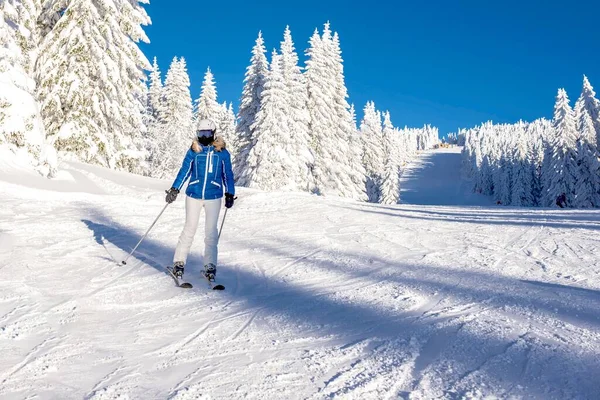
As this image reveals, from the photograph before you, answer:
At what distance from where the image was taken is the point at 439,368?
3.09 meters

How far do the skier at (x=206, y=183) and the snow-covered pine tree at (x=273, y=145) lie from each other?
22.8m

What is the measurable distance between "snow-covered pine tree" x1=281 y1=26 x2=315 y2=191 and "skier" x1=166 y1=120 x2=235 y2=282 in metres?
24.3

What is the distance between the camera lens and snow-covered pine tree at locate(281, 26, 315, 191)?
30.5m

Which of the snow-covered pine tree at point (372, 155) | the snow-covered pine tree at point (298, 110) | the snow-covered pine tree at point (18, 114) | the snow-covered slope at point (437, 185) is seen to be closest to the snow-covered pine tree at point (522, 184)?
the snow-covered slope at point (437, 185)

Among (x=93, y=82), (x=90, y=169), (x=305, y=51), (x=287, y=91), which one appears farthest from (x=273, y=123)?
(x=90, y=169)

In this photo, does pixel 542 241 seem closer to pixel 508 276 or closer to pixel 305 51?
pixel 508 276

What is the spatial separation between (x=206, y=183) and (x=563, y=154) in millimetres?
47127

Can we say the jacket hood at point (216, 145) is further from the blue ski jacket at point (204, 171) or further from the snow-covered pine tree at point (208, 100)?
the snow-covered pine tree at point (208, 100)

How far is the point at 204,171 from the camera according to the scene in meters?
5.62

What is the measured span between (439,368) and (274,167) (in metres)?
26.2

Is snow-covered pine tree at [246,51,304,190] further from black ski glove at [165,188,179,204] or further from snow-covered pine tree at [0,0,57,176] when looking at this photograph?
black ski glove at [165,188,179,204]

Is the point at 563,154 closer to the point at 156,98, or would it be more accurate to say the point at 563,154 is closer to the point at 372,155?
the point at 372,155

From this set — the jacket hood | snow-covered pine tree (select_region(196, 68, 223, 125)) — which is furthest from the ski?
snow-covered pine tree (select_region(196, 68, 223, 125))

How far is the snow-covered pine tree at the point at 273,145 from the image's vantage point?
28.8 m
